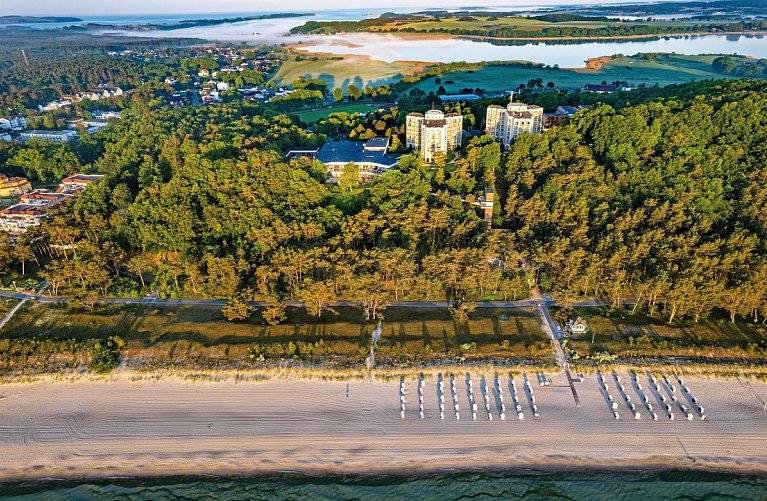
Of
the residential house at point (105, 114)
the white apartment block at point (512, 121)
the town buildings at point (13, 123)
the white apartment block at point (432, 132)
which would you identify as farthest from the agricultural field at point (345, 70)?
the white apartment block at point (432, 132)

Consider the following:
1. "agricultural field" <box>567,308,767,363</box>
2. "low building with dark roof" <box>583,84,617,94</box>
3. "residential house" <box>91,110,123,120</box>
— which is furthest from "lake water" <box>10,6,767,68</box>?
"agricultural field" <box>567,308,767,363</box>

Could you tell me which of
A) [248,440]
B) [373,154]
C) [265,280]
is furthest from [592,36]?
[248,440]

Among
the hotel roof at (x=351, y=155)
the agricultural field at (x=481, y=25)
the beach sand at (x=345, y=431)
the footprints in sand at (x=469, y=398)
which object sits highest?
the agricultural field at (x=481, y=25)

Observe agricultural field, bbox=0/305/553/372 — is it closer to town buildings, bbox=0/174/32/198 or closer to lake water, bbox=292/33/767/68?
town buildings, bbox=0/174/32/198

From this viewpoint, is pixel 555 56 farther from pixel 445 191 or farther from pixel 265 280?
pixel 265 280

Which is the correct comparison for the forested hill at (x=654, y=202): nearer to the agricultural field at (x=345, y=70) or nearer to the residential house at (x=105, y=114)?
the agricultural field at (x=345, y=70)

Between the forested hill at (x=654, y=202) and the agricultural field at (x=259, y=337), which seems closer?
the agricultural field at (x=259, y=337)

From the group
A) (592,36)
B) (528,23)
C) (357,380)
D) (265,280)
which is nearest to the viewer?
(357,380)
